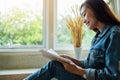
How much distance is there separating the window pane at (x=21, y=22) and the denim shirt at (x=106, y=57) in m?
1.25

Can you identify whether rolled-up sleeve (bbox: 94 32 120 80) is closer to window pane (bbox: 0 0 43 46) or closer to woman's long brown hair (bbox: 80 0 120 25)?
woman's long brown hair (bbox: 80 0 120 25)

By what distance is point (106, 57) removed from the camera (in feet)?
5.76

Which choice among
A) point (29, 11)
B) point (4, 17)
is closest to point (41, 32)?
point (29, 11)

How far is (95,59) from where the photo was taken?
1873mm

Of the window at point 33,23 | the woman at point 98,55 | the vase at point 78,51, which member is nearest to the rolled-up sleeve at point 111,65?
the woman at point 98,55

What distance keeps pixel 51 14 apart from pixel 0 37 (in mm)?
711

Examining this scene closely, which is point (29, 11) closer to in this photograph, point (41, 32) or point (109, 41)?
point (41, 32)

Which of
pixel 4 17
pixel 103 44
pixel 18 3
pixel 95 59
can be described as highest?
pixel 18 3

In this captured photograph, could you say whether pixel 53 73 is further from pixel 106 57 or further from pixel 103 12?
pixel 103 12

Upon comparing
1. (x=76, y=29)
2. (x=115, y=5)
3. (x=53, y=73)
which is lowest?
(x=53, y=73)

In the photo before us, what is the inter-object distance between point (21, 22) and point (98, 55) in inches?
56.2

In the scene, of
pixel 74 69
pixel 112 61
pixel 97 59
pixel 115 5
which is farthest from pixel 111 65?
pixel 115 5

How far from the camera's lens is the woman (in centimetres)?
171

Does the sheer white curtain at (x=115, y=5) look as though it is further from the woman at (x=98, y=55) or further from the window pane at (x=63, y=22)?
the woman at (x=98, y=55)
